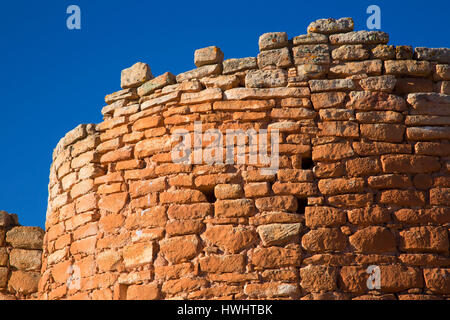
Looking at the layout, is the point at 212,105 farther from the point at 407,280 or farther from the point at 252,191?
the point at 407,280

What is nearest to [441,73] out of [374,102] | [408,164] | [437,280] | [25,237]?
[374,102]

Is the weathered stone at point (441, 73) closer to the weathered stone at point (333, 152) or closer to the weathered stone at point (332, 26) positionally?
the weathered stone at point (332, 26)

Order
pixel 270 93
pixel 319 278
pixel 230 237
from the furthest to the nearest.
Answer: pixel 270 93 < pixel 230 237 < pixel 319 278

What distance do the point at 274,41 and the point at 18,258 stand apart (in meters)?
3.47

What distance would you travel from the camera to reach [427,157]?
204 inches

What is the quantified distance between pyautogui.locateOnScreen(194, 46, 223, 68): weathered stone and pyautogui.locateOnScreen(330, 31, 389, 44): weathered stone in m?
0.94

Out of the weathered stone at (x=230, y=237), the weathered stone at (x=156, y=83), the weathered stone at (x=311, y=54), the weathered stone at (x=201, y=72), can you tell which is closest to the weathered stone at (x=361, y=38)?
the weathered stone at (x=311, y=54)

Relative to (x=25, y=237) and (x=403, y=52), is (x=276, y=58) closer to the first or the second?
(x=403, y=52)

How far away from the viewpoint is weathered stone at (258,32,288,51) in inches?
218

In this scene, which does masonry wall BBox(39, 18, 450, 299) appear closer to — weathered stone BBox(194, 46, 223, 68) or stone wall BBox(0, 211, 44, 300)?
weathered stone BBox(194, 46, 223, 68)

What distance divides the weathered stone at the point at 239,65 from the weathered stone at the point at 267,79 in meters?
0.11

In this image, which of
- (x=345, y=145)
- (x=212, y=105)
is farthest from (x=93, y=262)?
(x=345, y=145)

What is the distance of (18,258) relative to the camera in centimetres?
693

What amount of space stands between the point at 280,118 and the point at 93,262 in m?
1.95
